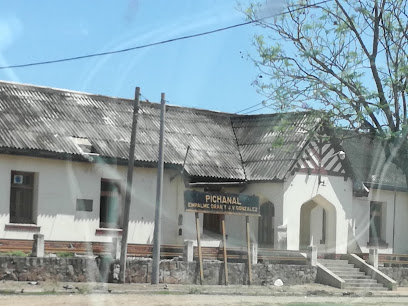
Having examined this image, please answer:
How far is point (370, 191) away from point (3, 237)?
715 inches

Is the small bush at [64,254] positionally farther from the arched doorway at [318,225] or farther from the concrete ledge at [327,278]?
the arched doorway at [318,225]

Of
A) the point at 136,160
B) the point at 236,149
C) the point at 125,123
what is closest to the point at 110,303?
the point at 136,160

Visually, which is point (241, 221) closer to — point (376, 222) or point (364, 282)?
point (364, 282)

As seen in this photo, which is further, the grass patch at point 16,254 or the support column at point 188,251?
the support column at point 188,251

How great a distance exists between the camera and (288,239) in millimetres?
38188

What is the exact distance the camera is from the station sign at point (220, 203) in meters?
31.6

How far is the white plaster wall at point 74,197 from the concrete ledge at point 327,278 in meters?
6.42

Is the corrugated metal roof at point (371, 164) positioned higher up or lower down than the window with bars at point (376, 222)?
higher up

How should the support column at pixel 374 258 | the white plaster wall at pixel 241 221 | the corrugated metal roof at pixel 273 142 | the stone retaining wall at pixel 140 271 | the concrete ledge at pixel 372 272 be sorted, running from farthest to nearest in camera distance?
the corrugated metal roof at pixel 273 142 → the white plaster wall at pixel 241 221 → the support column at pixel 374 258 → the concrete ledge at pixel 372 272 → the stone retaining wall at pixel 140 271

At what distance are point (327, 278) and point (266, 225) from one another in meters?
6.32

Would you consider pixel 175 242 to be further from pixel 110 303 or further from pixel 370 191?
pixel 110 303

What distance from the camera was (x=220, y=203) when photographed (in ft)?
107

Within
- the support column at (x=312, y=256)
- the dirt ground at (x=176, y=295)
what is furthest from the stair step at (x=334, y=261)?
the dirt ground at (x=176, y=295)

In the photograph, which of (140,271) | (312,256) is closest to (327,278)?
(312,256)
